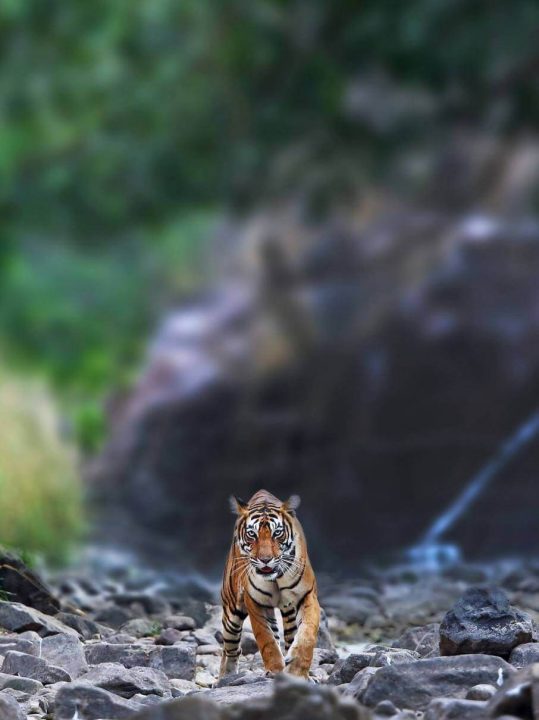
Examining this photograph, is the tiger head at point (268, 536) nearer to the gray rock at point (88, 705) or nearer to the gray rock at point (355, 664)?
the gray rock at point (355, 664)

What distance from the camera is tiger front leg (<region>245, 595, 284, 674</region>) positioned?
90.7 inches

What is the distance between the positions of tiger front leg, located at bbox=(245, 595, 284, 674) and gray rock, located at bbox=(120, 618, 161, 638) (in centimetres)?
66

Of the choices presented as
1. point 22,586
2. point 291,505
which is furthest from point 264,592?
point 22,586

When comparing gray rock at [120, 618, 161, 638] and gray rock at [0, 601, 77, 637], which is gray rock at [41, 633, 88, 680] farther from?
gray rock at [120, 618, 161, 638]

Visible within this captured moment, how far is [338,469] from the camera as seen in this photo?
24.8 ft

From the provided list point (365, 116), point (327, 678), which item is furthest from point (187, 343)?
point (327, 678)

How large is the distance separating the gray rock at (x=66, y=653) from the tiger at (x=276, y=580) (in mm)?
328

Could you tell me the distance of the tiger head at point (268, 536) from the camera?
7.42 feet

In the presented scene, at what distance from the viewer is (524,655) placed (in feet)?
7.07

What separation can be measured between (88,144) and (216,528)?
2198mm

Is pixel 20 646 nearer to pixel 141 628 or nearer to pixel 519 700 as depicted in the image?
pixel 141 628

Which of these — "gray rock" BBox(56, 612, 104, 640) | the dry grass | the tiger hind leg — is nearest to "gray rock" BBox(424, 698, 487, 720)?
the tiger hind leg

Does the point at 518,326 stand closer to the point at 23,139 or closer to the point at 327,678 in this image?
the point at 23,139

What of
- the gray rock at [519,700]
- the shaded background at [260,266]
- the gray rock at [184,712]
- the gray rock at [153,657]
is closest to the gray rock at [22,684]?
the gray rock at [153,657]
